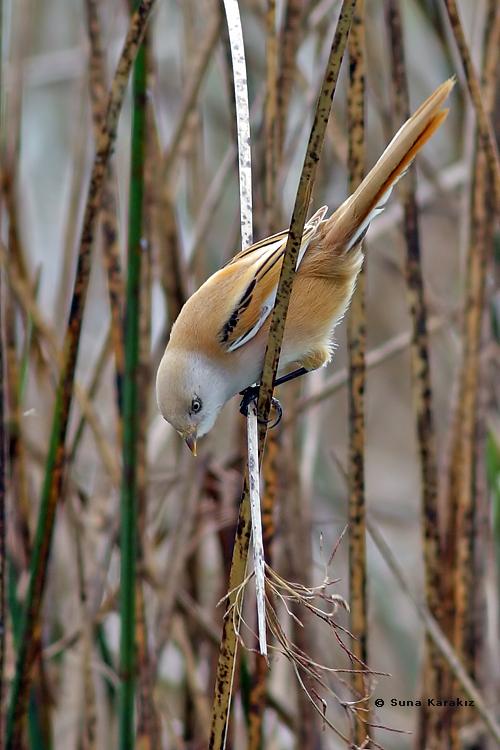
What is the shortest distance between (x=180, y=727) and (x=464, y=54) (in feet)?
6.00

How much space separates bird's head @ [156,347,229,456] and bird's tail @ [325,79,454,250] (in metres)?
0.32

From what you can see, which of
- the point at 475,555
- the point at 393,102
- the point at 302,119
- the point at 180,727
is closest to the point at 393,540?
the point at 180,727

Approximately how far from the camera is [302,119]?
6.61ft

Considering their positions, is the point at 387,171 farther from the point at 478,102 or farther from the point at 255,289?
the point at 255,289

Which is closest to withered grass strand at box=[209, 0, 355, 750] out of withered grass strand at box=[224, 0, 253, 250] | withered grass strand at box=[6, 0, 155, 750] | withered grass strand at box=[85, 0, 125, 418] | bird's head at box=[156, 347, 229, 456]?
withered grass strand at box=[224, 0, 253, 250]

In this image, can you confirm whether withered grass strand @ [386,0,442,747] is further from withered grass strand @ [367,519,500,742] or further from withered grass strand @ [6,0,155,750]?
withered grass strand @ [6,0,155,750]

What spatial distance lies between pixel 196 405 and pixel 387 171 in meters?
0.56

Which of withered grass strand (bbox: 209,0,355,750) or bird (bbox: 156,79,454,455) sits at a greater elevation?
bird (bbox: 156,79,454,455)

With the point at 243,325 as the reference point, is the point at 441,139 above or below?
above

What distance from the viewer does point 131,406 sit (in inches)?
54.2

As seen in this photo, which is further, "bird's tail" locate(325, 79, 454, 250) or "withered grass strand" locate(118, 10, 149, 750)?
"withered grass strand" locate(118, 10, 149, 750)

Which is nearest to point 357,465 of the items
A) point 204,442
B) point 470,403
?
point 470,403

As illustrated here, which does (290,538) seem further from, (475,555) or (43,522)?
(43,522)

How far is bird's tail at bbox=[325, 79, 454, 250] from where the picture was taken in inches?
45.0
